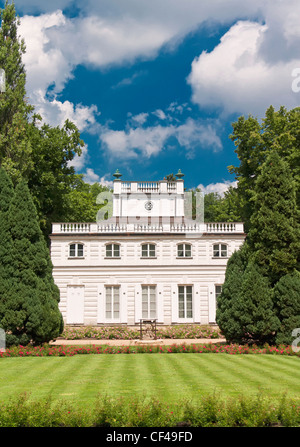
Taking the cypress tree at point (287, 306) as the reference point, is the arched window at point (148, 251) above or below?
above

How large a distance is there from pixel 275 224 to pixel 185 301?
1236cm

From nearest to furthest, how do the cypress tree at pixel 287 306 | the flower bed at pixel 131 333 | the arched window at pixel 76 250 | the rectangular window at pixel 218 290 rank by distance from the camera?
the cypress tree at pixel 287 306
the flower bed at pixel 131 333
the rectangular window at pixel 218 290
the arched window at pixel 76 250

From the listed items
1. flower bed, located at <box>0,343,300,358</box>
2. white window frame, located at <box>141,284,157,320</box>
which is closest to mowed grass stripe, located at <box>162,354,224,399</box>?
flower bed, located at <box>0,343,300,358</box>

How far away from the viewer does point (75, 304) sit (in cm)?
3197

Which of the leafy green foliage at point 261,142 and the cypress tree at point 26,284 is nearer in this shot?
the cypress tree at point 26,284

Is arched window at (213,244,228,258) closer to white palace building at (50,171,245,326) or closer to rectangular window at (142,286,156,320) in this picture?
white palace building at (50,171,245,326)

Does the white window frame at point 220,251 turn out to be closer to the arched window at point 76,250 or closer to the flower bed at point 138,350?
the arched window at point 76,250

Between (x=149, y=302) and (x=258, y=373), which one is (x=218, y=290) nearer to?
(x=149, y=302)

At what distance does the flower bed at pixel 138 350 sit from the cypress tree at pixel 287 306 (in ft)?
2.56

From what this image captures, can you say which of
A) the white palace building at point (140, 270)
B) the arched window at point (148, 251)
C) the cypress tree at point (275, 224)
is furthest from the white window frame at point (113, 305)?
the cypress tree at point (275, 224)

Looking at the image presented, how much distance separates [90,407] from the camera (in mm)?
10250

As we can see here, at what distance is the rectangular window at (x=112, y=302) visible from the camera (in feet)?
105
